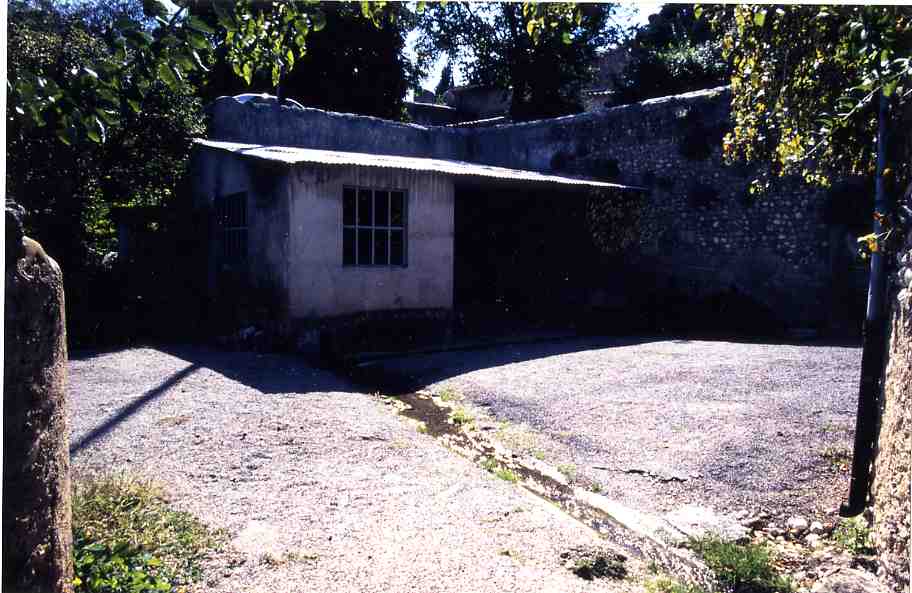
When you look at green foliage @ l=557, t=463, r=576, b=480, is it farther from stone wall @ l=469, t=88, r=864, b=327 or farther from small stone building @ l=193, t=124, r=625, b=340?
stone wall @ l=469, t=88, r=864, b=327

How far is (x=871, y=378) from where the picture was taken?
3336 millimetres

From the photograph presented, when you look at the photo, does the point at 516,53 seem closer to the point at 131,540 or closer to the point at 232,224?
the point at 232,224

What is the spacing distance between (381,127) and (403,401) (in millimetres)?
9466

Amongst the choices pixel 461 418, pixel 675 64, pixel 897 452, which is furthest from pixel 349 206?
pixel 675 64

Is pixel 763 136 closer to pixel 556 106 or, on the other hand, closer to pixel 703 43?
pixel 703 43

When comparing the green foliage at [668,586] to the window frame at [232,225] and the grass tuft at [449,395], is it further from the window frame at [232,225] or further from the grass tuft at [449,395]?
the window frame at [232,225]

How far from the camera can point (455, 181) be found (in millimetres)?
9352

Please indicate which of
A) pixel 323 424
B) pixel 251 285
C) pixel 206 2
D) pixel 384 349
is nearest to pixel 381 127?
pixel 251 285

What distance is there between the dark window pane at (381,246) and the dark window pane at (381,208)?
12 centimetres

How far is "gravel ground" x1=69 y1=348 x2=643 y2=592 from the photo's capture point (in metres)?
2.71

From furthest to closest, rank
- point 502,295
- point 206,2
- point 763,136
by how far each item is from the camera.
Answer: point 502,295 → point 763,136 → point 206,2

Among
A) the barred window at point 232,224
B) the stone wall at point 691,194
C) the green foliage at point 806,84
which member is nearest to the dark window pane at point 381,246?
the barred window at point 232,224

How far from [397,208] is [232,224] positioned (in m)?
2.77

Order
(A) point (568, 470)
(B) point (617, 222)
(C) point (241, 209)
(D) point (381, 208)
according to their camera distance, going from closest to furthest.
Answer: (A) point (568, 470) → (D) point (381, 208) → (C) point (241, 209) → (B) point (617, 222)
